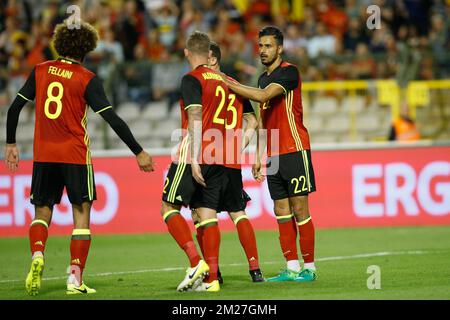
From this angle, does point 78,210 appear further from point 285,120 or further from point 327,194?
point 327,194

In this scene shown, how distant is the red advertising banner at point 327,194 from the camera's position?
15695 millimetres

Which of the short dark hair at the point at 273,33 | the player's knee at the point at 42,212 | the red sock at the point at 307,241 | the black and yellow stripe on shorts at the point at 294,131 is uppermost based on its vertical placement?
the short dark hair at the point at 273,33

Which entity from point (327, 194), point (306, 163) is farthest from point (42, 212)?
point (327, 194)

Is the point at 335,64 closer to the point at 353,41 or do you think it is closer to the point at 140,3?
the point at 353,41

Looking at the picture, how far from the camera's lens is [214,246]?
930 cm

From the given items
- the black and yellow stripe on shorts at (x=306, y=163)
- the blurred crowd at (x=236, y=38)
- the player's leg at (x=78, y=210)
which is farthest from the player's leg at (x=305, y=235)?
the blurred crowd at (x=236, y=38)

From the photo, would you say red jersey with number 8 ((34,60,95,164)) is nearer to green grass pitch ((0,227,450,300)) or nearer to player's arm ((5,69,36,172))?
player's arm ((5,69,36,172))

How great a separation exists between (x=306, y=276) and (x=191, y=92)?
7.33 feet

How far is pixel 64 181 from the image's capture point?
9.23 meters

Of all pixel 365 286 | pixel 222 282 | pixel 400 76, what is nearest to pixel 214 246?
pixel 222 282

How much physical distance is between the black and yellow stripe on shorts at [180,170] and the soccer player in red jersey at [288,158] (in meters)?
0.98

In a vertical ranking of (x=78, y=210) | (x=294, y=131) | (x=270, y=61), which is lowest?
(x=78, y=210)

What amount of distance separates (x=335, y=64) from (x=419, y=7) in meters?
2.58

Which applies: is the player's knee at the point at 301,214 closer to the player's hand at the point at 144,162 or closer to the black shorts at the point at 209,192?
the black shorts at the point at 209,192
